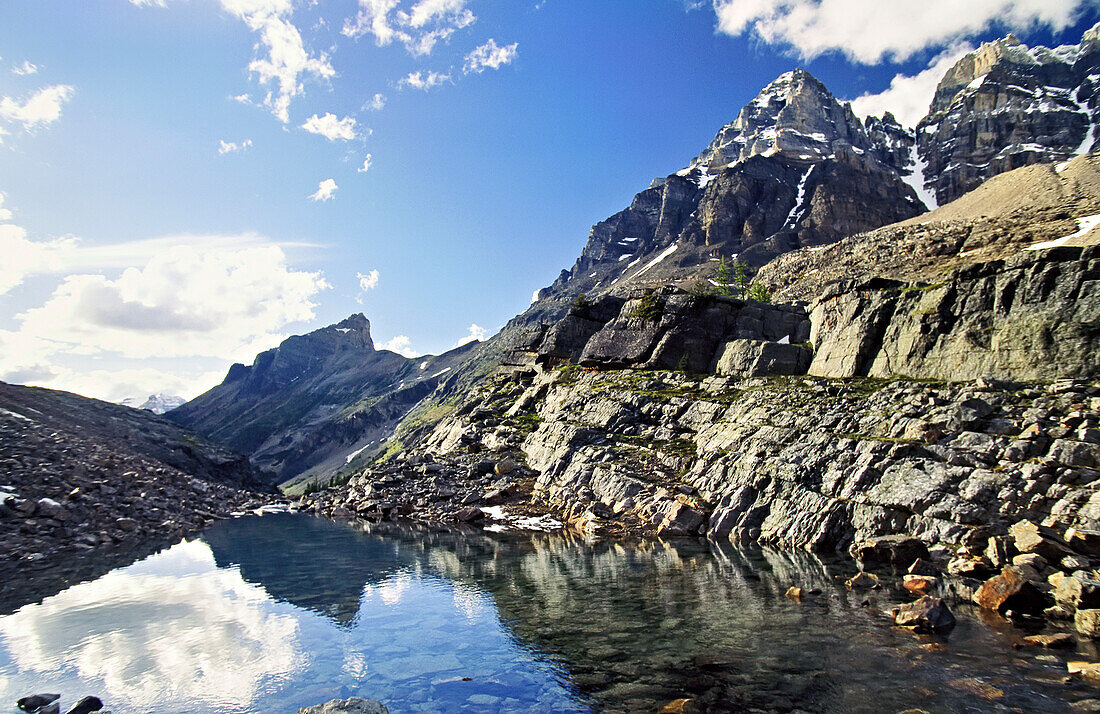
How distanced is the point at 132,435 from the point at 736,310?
11934cm

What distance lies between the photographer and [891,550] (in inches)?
1198

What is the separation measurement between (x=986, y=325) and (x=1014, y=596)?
3677 cm

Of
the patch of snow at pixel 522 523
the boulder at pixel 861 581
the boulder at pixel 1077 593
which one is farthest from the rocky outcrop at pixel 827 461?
the boulder at pixel 1077 593

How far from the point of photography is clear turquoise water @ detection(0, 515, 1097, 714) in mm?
15656

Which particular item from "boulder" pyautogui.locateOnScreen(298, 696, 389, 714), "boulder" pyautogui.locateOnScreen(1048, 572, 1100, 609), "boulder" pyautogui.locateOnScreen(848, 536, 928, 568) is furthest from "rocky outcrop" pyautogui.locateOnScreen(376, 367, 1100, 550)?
"boulder" pyautogui.locateOnScreen(298, 696, 389, 714)

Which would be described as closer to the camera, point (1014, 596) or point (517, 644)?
point (1014, 596)

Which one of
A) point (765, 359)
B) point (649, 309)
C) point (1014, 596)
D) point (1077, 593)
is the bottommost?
point (1014, 596)

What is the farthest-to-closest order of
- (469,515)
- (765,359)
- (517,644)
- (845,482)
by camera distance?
(765,359)
(469,515)
(845,482)
(517,644)

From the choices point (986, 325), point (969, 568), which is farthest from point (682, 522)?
point (986, 325)

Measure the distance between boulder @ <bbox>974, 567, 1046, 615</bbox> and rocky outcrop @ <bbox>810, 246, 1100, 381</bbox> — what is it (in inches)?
1131

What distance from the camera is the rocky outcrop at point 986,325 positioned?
41.2 metres

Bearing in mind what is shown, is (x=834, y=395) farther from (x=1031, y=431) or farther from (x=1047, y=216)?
(x=1047, y=216)

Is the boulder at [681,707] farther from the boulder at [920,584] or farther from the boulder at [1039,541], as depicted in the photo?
the boulder at [1039,541]

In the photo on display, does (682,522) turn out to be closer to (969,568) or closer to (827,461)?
(827,461)
